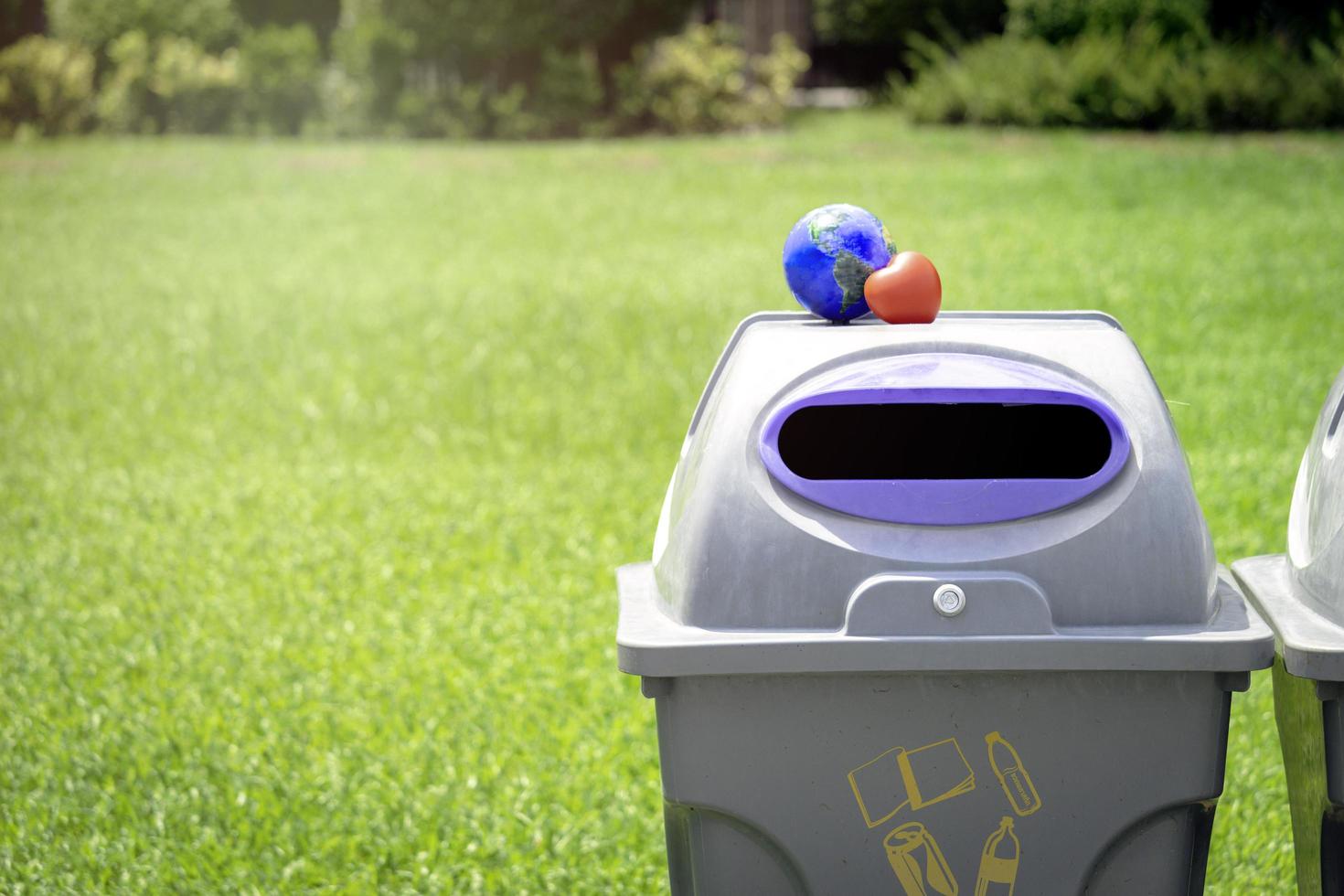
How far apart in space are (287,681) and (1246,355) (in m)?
5.53

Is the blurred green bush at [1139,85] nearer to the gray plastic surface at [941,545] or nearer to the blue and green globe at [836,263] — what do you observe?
the blue and green globe at [836,263]

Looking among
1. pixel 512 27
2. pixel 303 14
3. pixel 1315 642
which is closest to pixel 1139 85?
pixel 512 27

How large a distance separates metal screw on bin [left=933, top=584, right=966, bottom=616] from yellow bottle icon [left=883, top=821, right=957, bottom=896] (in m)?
0.31

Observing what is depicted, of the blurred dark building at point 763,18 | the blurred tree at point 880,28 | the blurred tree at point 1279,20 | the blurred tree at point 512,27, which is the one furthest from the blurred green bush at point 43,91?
the blurred tree at point 1279,20

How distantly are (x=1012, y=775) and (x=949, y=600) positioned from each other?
0.92 ft

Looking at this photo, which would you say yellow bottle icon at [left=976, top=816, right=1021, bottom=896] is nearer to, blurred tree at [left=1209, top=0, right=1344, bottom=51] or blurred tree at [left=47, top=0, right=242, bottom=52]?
blurred tree at [left=1209, top=0, right=1344, bottom=51]

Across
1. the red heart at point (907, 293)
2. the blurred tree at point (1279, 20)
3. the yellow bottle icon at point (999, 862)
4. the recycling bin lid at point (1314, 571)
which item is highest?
the red heart at point (907, 293)

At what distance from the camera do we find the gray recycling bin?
2012 millimetres

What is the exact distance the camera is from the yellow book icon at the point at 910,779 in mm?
2018

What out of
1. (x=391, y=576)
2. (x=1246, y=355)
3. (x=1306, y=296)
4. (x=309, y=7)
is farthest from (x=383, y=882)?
(x=309, y=7)

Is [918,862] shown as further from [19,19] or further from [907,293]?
[19,19]

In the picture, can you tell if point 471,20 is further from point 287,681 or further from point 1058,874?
point 1058,874

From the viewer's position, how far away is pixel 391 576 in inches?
193

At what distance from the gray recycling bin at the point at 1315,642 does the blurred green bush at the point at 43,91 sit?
19594 millimetres
